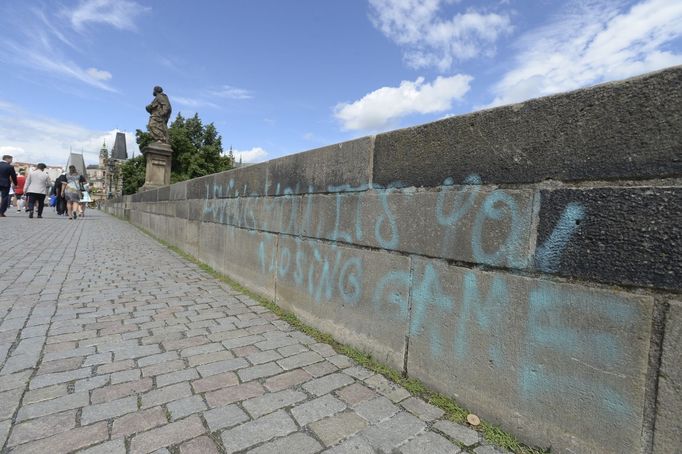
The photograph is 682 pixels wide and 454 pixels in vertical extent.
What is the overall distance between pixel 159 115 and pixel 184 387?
47.1 ft

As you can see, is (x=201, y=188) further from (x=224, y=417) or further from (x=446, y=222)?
(x=446, y=222)

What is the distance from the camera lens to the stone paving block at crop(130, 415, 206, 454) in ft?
5.52

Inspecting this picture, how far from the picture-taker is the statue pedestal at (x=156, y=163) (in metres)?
14.2

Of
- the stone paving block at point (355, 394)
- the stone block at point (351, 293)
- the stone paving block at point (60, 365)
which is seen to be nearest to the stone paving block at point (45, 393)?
the stone paving block at point (60, 365)

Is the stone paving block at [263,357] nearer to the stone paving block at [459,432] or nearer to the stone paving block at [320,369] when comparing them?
the stone paving block at [320,369]

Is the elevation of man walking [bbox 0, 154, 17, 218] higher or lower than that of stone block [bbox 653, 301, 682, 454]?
higher

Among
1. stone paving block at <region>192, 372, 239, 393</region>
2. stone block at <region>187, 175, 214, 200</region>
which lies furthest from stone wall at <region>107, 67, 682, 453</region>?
stone block at <region>187, 175, 214, 200</region>

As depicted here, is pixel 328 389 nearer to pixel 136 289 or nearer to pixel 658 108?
pixel 658 108

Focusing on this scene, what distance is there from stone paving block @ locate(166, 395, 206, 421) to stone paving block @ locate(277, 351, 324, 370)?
24.0 inches

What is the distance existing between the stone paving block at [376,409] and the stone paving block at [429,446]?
0.75 feet

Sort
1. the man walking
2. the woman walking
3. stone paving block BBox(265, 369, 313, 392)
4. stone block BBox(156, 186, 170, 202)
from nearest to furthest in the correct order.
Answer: stone paving block BBox(265, 369, 313, 392) → stone block BBox(156, 186, 170, 202) → the man walking → the woman walking

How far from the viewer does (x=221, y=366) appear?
2.51 m

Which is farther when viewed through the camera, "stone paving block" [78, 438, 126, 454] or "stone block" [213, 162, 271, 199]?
"stone block" [213, 162, 271, 199]

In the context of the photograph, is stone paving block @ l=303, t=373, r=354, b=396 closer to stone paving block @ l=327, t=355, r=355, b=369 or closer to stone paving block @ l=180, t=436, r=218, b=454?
stone paving block @ l=327, t=355, r=355, b=369
